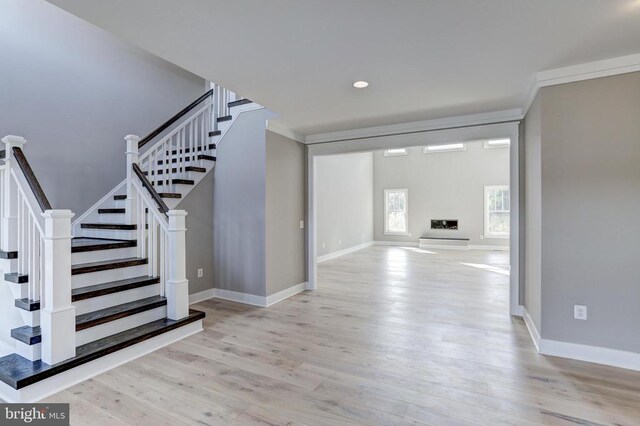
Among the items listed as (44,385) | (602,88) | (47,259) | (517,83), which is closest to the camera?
(44,385)

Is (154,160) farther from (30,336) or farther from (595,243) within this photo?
(595,243)

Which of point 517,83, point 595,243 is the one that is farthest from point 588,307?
point 517,83

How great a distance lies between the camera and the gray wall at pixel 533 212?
114 inches

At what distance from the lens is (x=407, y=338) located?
124 inches

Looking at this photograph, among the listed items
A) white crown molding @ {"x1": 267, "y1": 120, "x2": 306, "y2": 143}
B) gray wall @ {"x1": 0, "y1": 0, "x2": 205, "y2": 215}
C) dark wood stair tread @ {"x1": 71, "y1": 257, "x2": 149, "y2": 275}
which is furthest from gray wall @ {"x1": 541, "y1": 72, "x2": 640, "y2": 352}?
gray wall @ {"x1": 0, "y1": 0, "x2": 205, "y2": 215}

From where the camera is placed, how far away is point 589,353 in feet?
8.63

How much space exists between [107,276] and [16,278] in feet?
2.34

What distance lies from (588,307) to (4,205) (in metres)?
5.11

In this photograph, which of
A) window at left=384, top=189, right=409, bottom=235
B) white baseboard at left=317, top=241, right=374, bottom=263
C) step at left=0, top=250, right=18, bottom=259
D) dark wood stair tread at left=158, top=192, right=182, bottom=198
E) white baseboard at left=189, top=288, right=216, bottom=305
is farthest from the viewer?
window at left=384, top=189, right=409, bottom=235

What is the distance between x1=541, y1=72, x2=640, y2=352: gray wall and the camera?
2.50 m

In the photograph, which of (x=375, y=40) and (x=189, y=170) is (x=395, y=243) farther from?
(x=375, y=40)

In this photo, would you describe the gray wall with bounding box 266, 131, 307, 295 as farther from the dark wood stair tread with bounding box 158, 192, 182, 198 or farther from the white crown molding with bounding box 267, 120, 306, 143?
the dark wood stair tread with bounding box 158, 192, 182, 198

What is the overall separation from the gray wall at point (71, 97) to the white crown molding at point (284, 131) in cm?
219

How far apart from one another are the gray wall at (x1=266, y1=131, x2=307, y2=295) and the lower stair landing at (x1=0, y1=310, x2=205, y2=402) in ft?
5.13
